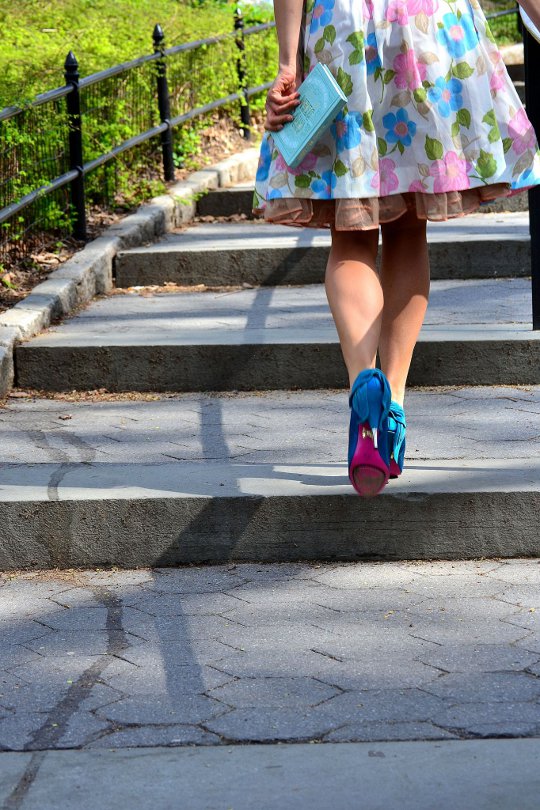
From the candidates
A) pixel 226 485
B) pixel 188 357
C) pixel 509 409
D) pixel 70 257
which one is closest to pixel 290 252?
pixel 70 257

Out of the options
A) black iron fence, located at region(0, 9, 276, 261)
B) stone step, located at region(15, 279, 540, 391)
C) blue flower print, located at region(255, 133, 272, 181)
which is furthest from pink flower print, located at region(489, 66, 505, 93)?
black iron fence, located at region(0, 9, 276, 261)

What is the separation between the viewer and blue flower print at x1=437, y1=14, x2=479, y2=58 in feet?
10.2

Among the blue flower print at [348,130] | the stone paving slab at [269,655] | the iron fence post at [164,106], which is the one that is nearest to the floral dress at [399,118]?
the blue flower print at [348,130]

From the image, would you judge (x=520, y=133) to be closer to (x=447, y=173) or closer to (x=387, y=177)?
(x=447, y=173)

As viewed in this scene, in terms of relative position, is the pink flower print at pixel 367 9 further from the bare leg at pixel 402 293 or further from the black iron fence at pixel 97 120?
the black iron fence at pixel 97 120

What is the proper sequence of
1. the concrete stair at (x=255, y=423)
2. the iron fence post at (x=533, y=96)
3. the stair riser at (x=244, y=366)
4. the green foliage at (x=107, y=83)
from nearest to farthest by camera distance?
the concrete stair at (x=255, y=423)
the iron fence post at (x=533, y=96)
the stair riser at (x=244, y=366)
the green foliage at (x=107, y=83)

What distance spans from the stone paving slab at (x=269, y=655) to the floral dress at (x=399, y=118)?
3.06 feet

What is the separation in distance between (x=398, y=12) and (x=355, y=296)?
0.71 m

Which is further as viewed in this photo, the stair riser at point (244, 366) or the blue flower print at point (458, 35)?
the stair riser at point (244, 366)

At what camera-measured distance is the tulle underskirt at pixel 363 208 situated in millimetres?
3076

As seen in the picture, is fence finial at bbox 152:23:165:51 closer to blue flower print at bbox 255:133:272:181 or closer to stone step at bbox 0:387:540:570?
stone step at bbox 0:387:540:570

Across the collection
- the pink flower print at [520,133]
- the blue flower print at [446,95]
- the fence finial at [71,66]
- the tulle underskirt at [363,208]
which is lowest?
the tulle underskirt at [363,208]

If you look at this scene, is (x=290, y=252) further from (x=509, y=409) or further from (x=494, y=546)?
(x=494, y=546)

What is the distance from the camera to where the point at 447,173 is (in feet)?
10.2
